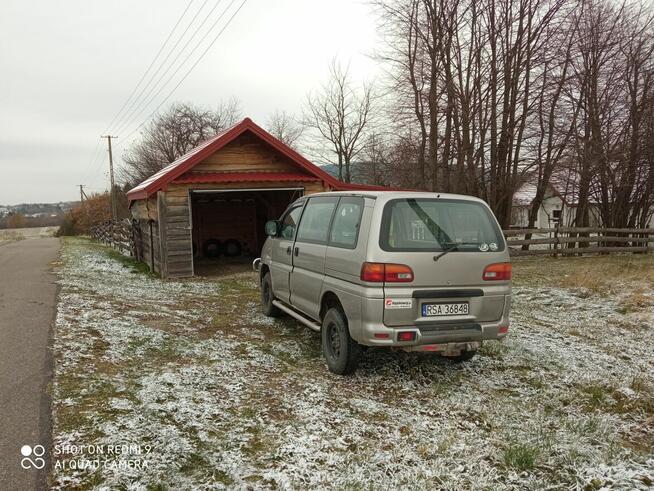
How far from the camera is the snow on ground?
3.08 m

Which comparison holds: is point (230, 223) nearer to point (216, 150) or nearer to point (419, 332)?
point (216, 150)

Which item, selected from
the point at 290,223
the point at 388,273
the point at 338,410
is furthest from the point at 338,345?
the point at 290,223

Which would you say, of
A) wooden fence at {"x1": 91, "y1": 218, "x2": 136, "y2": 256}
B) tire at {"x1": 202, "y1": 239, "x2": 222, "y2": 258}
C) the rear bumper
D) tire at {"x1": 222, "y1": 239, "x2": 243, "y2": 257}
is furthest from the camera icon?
tire at {"x1": 222, "y1": 239, "x2": 243, "y2": 257}

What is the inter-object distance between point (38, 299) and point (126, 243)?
12.6m

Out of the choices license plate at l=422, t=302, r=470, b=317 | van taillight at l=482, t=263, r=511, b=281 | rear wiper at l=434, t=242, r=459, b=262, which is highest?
rear wiper at l=434, t=242, r=459, b=262

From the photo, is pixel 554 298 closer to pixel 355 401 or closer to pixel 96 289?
pixel 355 401

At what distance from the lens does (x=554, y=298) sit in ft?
30.8

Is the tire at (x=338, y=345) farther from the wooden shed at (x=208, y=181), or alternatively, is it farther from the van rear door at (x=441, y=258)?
the wooden shed at (x=208, y=181)

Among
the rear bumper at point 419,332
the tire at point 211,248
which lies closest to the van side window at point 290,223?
the rear bumper at point 419,332

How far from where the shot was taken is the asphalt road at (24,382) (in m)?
2.93

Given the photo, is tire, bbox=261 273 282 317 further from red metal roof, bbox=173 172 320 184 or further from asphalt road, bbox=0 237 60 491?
red metal roof, bbox=173 172 320 184

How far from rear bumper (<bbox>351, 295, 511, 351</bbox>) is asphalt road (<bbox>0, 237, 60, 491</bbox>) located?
2639mm

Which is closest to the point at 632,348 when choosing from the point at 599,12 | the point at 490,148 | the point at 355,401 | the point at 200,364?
the point at 355,401

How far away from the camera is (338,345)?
4949 millimetres
